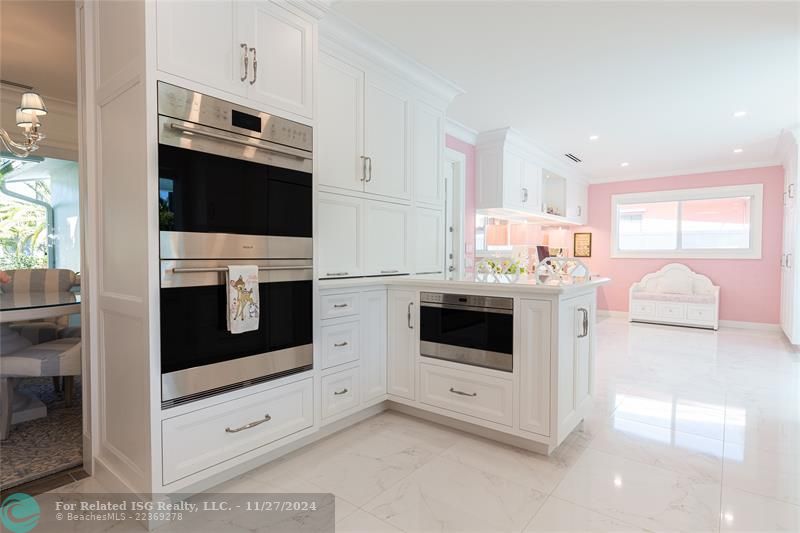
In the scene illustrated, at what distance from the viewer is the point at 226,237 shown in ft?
6.11

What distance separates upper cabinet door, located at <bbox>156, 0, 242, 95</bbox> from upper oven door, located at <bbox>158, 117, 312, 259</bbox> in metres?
0.23

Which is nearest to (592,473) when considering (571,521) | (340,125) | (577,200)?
(571,521)

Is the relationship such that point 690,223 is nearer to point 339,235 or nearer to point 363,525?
point 339,235

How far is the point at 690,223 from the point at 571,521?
7.13 metres

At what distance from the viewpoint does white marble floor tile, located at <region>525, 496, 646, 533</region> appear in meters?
1.69

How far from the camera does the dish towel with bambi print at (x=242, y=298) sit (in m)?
1.85

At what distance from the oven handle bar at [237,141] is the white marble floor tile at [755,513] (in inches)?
103

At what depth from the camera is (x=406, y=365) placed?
2.86 m

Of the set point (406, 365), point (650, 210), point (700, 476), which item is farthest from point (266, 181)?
point (650, 210)

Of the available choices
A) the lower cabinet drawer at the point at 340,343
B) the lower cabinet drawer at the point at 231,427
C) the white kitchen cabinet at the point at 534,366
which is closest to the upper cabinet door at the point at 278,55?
the lower cabinet drawer at the point at 340,343

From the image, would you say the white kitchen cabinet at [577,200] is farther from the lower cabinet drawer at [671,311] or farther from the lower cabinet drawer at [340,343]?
the lower cabinet drawer at [340,343]

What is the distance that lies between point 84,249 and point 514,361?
239 centimetres

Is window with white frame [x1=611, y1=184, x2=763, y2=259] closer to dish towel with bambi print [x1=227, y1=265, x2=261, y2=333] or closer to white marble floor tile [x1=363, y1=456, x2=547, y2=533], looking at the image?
white marble floor tile [x1=363, y1=456, x2=547, y2=533]

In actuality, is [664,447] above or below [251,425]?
below
